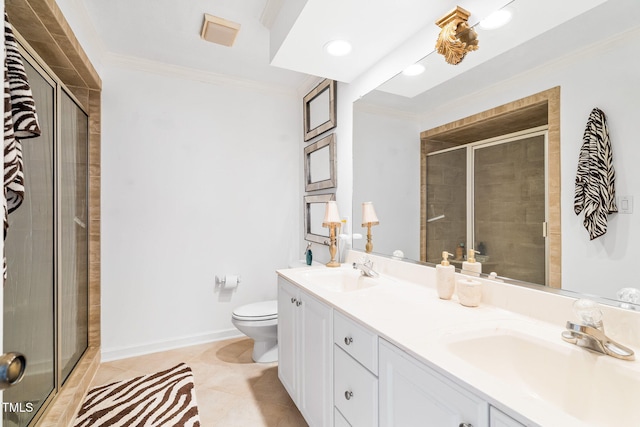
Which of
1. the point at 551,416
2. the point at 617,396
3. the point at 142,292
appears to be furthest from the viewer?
the point at 142,292

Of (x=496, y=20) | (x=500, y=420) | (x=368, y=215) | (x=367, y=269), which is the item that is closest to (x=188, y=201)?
(x=368, y=215)

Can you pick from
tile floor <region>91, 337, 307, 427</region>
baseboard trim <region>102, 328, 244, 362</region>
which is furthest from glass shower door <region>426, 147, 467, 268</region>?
baseboard trim <region>102, 328, 244, 362</region>

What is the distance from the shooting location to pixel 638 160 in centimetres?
85

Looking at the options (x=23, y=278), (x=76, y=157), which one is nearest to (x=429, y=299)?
(x=23, y=278)

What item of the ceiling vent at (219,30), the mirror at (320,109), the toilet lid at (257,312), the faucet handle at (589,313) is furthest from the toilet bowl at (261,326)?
the ceiling vent at (219,30)

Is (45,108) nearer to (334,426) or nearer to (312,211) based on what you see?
(312,211)

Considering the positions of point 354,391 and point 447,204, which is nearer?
point 354,391

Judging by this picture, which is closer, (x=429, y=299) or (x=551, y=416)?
(x=551, y=416)

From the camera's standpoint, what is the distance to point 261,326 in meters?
2.19

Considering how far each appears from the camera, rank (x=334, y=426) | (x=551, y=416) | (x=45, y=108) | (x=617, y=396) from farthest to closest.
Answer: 1. (x=45, y=108)
2. (x=334, y=426)
3. (x=617, y=396)
4. (x=551, y=416)

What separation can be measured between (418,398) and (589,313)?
54 cm

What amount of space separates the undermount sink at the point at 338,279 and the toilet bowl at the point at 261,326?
58 centimetres

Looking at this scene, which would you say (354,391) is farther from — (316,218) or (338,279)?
(316,218)

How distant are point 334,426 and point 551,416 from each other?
962mm
